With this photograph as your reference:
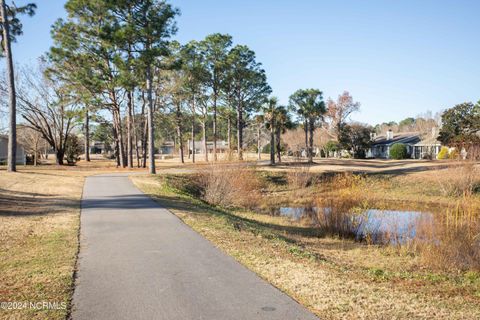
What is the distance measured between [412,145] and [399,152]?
6.00 metres

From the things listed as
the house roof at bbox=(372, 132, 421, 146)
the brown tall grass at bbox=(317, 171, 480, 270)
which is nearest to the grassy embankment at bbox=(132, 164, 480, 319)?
the brown tall grass at bbox=(317, 171, 480, 270)

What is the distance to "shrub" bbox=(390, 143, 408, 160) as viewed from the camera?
60.2 metres

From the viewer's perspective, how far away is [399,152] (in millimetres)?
60156

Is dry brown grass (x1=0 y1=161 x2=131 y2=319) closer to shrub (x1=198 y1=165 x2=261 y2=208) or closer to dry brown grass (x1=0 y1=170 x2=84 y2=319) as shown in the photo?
dry brown grass (x1=0 y1=170 x2=84 y2=319)

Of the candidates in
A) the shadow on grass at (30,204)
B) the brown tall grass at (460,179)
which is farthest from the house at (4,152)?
the brown tall grass at (460,179)

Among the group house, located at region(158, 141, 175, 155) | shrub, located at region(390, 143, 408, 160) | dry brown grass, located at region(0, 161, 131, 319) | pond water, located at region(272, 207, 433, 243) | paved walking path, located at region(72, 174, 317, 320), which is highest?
house, located at region(158, 141, 175, 155)

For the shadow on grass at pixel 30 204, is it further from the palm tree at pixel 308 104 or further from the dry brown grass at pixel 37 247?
the palm tree at pixel 308 104

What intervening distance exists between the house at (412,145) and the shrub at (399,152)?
327 centimetres

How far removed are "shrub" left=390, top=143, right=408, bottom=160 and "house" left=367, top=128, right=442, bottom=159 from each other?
10.7 ft

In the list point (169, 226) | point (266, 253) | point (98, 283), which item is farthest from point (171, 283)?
point (169, 226)

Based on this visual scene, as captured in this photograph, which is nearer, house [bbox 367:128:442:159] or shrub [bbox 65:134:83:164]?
shrub [bbox 65:134:83:164]

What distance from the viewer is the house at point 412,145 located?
200 feet

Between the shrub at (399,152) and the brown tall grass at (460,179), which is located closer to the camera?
the brown tall grass at (460,179)

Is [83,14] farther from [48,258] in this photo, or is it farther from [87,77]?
[48,258]
